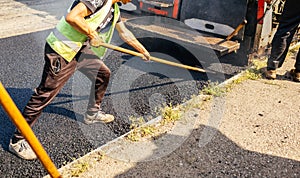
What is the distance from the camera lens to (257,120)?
3.74m

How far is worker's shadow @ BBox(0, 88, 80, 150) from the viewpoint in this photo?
3.27 metres

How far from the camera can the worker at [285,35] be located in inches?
176

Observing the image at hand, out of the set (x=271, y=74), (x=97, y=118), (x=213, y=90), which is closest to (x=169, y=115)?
A: (x=97, y=118)

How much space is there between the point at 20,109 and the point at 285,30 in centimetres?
353

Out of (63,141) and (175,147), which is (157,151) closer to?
(175,147)

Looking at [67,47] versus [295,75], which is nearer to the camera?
[67,47]

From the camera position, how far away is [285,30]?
4.61m

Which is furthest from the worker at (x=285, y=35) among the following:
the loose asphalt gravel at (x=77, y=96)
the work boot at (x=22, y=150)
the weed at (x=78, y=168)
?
the work boot at (x=22, y=150)

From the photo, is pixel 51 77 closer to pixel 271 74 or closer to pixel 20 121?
pixel 20 121

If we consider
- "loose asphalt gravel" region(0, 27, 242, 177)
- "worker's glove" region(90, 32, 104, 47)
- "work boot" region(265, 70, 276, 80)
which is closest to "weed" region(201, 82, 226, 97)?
"loose asphalt gravel" region(0, 27, 242, 177)

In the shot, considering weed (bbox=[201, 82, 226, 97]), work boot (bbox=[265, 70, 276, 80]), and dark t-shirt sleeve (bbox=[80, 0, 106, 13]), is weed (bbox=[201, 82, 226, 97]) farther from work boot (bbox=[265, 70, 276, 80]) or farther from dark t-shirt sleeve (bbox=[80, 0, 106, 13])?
dark t-shirt sleeve (bbox=[80, 0, 106, 13])

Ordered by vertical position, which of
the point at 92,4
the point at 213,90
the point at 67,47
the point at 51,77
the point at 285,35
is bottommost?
the point at 213,90

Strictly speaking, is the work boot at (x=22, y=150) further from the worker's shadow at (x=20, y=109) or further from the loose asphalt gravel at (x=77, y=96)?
the worker's shadow at (x=20, y=109)

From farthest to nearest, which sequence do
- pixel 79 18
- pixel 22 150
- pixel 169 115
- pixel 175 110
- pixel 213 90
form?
1. pixel 213 90
2. pixel 175 110
3. pixel 169 115
4. pixel 22 150
5. pixel 79 18
